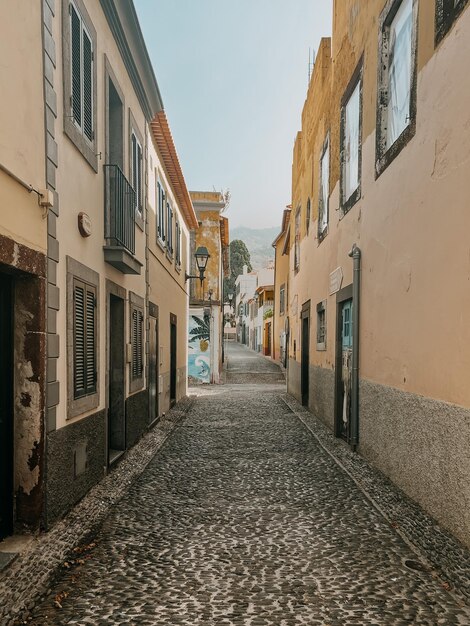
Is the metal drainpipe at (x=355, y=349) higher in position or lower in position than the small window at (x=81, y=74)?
lower

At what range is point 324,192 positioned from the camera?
37.8ft

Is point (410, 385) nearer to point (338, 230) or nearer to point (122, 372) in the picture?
point (122, 372)

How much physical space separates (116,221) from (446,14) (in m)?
4.24

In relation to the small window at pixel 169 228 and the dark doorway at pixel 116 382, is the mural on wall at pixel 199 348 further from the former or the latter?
the dark doorway at pixel 116 382

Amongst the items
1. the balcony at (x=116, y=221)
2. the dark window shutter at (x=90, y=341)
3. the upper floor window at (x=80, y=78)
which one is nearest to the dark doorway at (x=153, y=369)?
the balcony at (x=116, y=221)

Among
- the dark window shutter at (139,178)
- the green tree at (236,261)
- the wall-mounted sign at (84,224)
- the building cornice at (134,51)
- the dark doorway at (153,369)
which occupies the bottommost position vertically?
the dark doorway at (153,369)

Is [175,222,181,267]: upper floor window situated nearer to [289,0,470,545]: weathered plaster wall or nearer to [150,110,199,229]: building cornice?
[150,110,199,229]: building cornice

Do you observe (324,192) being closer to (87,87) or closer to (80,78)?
(87,87)

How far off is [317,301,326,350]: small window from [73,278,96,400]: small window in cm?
603

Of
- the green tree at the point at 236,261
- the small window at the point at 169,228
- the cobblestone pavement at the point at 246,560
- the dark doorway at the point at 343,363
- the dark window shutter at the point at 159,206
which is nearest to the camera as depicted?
the cobblestone pavement at the point at 246,560

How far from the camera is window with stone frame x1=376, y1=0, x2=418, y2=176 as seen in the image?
5539mm

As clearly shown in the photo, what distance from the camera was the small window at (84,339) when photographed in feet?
17.3

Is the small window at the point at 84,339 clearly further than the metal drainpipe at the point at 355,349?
No

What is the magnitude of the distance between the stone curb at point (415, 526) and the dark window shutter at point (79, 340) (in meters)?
3.26
